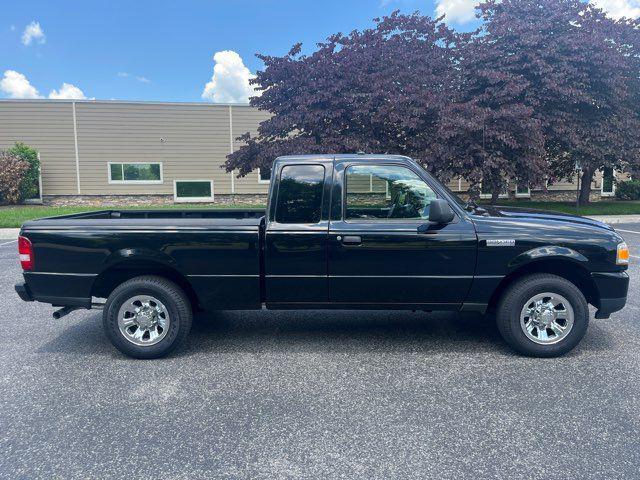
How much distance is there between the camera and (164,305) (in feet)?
14.1

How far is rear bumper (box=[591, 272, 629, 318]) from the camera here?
423 cm

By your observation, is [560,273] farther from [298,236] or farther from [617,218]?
[617,218]

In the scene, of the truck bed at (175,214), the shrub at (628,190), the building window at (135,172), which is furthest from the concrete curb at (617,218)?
the building window at (135,172)

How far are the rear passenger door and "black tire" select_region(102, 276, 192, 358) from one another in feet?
2.82

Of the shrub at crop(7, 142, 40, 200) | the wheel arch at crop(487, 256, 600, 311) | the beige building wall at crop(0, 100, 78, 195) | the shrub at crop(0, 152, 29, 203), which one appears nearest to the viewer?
the wheel arch at crop(487, 256, 600, 311)

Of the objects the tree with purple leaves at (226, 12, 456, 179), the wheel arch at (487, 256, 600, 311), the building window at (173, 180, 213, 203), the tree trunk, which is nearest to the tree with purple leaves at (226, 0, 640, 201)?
the tree with purple leaves at (226, 12, 456, 179)

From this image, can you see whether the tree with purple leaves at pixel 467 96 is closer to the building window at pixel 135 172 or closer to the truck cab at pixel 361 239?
the building window at pixel 135 172

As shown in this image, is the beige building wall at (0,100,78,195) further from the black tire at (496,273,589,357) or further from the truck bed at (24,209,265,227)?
the black tire at (496,273,589,357)

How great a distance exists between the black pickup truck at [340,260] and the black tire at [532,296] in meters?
0.01

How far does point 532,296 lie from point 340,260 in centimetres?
182

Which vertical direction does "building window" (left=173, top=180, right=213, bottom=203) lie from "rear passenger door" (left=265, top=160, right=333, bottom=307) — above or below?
above

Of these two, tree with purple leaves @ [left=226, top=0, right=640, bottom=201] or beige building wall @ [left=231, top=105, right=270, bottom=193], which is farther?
beige building wall @ [left=231, top=105, right=270, bottom=193]

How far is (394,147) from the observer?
1459 centimetres

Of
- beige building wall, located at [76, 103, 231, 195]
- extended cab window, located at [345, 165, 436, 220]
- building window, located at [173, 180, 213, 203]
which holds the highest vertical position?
beige building wall, located at [76, 103, 231, 195]
